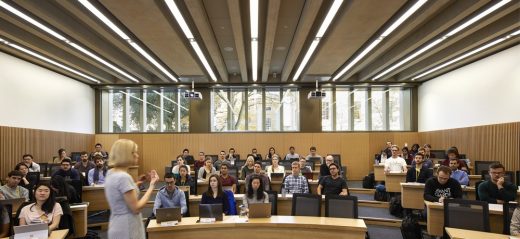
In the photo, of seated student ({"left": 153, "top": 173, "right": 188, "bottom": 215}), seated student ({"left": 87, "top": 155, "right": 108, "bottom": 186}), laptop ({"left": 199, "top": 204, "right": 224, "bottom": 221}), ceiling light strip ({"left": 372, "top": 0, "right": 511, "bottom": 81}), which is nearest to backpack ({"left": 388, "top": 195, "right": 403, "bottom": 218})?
ceiling light strip ({"left": 372, "top": 0, "right": 511, "bottom": 81})

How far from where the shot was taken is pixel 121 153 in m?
2.75

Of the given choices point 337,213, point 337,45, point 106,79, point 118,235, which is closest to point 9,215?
point 118,235

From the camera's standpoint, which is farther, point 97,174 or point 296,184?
point 97,174

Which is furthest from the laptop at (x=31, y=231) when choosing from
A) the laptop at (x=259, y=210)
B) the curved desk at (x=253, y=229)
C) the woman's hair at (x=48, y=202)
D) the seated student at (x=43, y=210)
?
the laptop at (x=259, y=210)

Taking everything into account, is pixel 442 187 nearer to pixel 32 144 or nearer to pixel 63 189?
pixel 63 189

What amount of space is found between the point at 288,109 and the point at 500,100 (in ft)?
26.4

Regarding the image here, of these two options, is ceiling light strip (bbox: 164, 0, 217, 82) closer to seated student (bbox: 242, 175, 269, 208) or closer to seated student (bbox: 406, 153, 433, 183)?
seated student (bbox: 242, 175, 269, 208)

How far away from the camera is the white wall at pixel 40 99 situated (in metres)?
10.2

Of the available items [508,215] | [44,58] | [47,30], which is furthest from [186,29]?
[508,215]

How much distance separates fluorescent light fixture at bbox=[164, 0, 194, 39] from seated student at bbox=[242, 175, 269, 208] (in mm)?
3359

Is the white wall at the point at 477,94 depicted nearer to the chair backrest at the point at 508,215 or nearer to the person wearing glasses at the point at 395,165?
the person wearing glasses at the point at 395,165

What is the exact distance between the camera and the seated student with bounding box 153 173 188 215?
5.82 metres

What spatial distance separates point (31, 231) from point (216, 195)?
2514 millimetres

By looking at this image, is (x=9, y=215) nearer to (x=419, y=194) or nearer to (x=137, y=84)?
(x=419, y=194)
